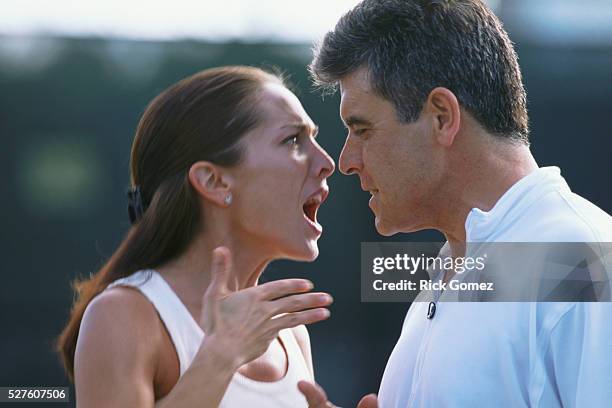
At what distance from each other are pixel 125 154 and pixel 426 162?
2357 millimetres

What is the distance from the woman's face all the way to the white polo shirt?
0.37 meters

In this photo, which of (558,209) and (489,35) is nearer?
(558,209)

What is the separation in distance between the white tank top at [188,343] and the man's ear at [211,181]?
0.70ft

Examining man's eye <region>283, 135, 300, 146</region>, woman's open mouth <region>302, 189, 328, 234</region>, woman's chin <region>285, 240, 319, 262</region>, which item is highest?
man's eye <region>283, 135, 300, 146</region>

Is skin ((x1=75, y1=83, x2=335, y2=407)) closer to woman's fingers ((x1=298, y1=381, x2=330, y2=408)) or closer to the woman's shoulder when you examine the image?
the woman's shoulder

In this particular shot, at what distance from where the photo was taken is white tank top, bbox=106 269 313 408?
79.6 inches

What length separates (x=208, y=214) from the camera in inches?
85.9

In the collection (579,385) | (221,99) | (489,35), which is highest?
(489,35)

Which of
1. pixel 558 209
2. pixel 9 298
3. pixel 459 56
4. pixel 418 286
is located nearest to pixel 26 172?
pixel 9 298

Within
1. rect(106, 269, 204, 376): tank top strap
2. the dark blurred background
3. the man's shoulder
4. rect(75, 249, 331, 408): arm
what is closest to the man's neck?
the man's shoulder

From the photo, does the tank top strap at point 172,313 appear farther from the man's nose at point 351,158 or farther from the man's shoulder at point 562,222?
the man's shoulder at point 562,222

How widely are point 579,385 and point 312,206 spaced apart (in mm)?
796

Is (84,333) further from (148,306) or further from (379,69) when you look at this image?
(379,69)

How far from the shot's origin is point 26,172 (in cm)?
427
